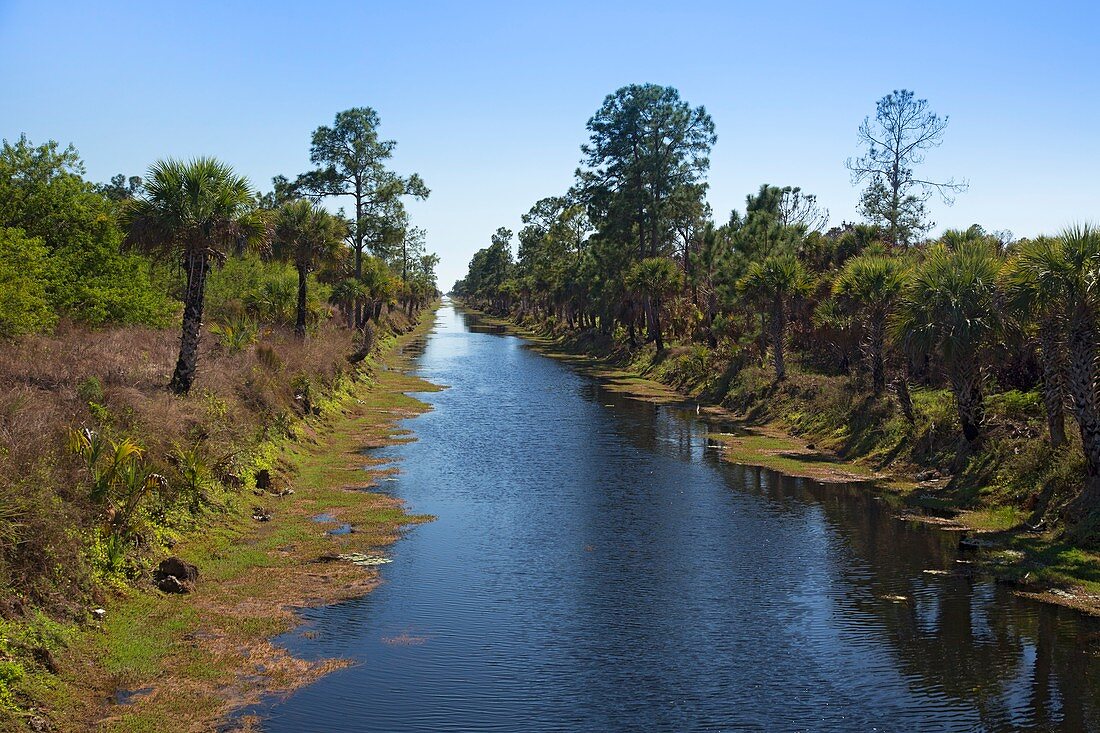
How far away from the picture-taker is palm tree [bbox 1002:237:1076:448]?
2125 cm

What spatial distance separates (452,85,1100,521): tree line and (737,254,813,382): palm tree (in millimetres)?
82

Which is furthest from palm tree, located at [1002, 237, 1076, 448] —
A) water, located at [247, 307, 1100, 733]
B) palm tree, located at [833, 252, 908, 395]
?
palm tree, located at [833, 252, 908, 395]

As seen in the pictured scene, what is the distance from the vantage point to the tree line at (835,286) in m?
21.9

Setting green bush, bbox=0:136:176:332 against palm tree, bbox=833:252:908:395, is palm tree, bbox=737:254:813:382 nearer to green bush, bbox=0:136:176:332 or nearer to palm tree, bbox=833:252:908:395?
palm tree, bbox=833:252:908:395

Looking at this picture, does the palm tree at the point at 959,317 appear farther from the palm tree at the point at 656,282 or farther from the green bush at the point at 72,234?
the palm tree at the point at 656,282

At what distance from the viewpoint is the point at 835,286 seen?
36875 millimetres

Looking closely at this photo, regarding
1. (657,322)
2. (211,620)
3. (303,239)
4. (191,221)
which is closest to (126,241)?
(191,221)

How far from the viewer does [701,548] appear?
21.3 metres

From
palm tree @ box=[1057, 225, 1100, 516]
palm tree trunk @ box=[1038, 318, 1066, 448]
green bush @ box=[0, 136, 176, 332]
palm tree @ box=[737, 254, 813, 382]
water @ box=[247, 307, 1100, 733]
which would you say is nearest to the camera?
water @ box=[247, 307, 1100, 733]

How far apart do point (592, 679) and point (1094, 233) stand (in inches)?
648

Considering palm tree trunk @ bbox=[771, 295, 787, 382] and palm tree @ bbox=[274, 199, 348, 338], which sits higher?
palm tree @ bbox=[274, 199, 348, 338]

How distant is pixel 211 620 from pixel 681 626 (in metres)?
8.30

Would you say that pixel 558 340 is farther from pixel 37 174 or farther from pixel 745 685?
pixel 745 685

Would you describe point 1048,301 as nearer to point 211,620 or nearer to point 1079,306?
point 1079,306
